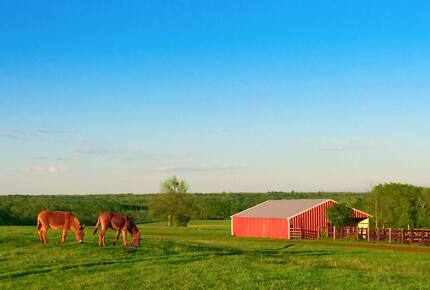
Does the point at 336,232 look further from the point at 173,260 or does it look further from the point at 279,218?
the point at 173,260

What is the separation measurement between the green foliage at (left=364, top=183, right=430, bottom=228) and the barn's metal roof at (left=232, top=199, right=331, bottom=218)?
457 inches

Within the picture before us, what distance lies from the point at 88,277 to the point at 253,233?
2204 inches

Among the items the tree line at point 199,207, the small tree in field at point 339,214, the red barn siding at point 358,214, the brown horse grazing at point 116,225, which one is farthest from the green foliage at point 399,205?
the brown horse grazing at point 116,225

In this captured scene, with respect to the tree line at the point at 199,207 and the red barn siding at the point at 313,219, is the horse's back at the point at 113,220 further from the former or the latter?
the tree line at the point at 199,207

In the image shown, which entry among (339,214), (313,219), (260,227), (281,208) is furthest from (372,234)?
(281,208)

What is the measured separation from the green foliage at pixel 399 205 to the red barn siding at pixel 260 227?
1652 cm

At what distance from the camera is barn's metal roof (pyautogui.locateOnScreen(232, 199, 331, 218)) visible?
71.4 m

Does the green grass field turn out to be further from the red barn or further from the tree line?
the tree line

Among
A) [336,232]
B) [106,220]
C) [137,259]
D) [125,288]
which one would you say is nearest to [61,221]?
[106,220]

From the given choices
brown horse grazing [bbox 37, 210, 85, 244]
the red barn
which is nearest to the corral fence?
the red barn

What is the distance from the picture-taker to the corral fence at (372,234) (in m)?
54.1

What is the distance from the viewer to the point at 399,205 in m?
80.8

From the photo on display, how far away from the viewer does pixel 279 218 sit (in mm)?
70500

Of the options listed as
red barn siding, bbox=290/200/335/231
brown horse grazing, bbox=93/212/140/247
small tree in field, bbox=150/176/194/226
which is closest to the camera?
brown horse grazing, bbox=93/212/140/247
